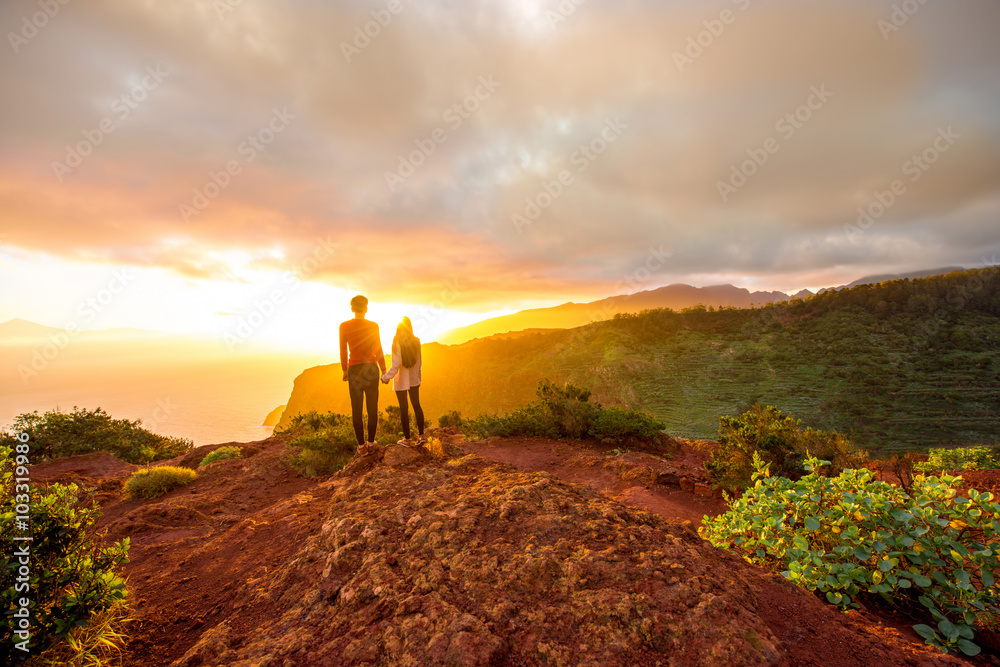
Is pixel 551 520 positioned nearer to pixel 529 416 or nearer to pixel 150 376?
pixel 529 416

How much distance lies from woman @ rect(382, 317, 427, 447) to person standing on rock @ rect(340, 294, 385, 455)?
0.79 ft

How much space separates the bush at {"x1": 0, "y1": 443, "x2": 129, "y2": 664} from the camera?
1791mm

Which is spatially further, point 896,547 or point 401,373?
Answer: point 401,373

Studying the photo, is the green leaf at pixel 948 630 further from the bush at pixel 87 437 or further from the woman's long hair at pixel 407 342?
the bush at pixel 87 437

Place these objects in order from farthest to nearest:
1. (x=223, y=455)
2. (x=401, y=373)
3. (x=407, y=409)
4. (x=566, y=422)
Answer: (x=566, y=422) < (x=223, y=455) < (x=401, y=373) < (x=407, y=409)

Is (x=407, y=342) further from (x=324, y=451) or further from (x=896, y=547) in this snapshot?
(x=896, y=547)

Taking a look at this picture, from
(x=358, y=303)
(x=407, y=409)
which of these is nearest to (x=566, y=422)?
(x=407, y=409)

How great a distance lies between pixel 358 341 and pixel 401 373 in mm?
837

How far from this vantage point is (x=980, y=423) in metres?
15.1

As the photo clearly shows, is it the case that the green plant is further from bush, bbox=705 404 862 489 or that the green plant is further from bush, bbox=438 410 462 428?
bush, bbox=705 404 862 489

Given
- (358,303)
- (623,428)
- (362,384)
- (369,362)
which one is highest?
(358,303)

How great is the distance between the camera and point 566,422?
10.3 meters

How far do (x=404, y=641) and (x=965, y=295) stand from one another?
132 ft

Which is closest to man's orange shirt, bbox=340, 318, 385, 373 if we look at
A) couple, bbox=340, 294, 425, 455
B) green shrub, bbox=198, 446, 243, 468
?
couple, bbox=340, 294, 425, 455
